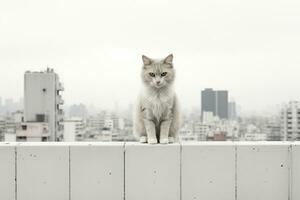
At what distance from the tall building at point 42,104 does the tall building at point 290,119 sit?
13015 mm

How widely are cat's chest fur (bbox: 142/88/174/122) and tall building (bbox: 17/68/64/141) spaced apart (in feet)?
61.7

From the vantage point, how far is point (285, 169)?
2871 millimetres

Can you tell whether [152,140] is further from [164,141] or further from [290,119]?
[290,119]

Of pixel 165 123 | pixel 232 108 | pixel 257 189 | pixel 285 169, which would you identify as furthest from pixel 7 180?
pixel 232 108

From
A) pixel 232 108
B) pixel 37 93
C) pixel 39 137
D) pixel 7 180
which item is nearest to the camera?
pixel 7 180

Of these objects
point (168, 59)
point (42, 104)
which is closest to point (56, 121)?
point (42, 104)

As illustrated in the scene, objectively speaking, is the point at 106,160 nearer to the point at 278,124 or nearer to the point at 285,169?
the point at 285,169

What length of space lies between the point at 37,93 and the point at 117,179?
66.4ft

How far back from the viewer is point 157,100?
2900 millimetres

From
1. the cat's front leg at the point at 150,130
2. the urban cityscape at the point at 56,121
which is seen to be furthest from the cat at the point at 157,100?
the urban cityscape at the point at 56,121

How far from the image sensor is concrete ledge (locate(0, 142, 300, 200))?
282 cm

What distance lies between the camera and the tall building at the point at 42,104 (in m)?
21.3

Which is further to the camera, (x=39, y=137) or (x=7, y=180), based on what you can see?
(x=39, y=137)

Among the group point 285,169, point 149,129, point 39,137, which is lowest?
point 39,137
